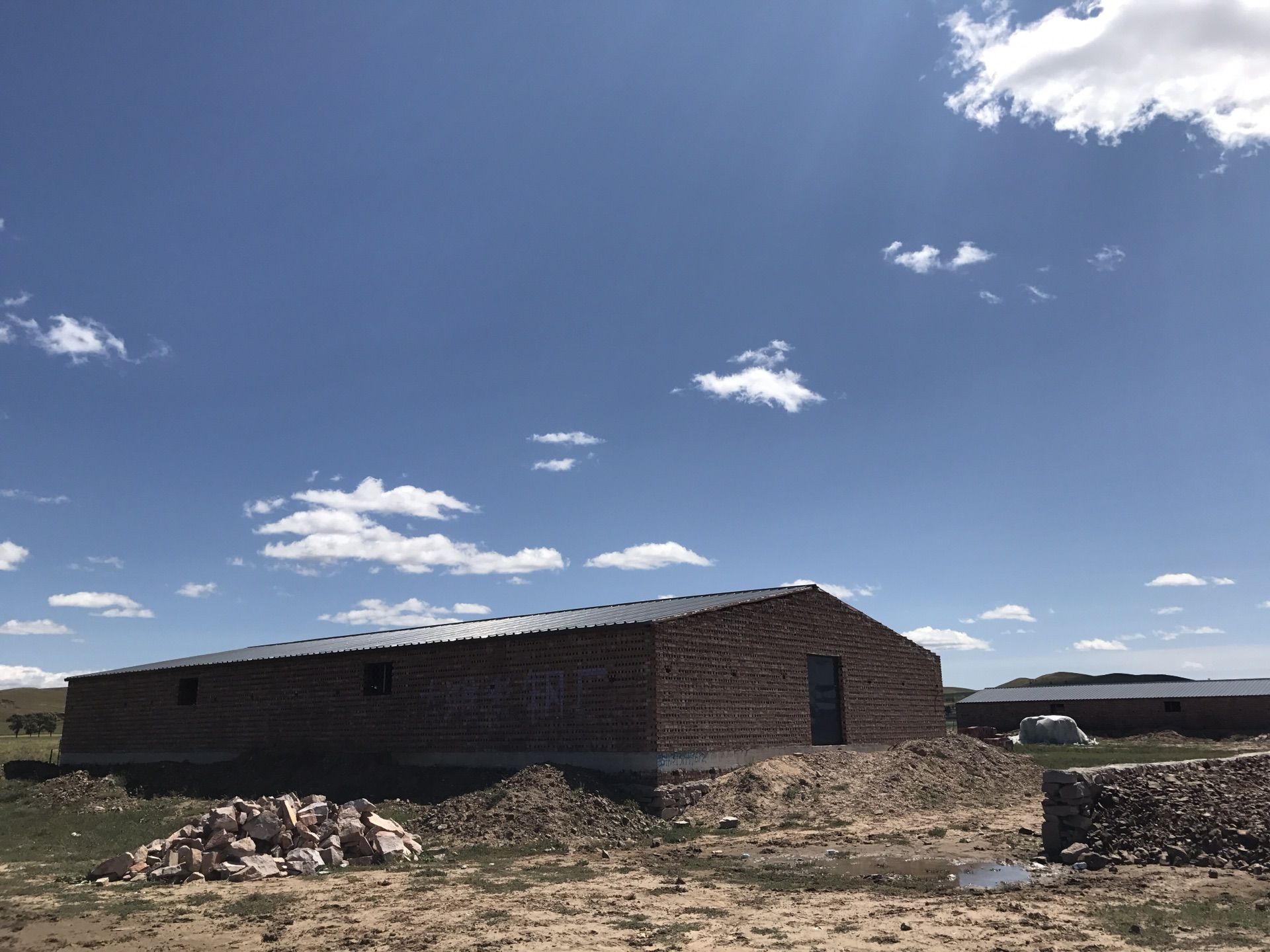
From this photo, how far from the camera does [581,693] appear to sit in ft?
77.6

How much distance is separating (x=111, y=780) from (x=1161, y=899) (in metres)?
29.3

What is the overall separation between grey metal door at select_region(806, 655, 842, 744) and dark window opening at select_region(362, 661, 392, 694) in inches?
526

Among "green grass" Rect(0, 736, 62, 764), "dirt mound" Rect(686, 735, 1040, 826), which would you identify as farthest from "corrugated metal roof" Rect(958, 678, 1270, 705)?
"green grass" Rect(0, 736, 62, 764)

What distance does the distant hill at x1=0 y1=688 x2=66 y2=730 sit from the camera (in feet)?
393

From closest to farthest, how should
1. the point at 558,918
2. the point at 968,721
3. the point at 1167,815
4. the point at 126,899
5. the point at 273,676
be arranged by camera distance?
the point at 558,918, the point at 126,899, the point at 1167,815, the point at 273,676, the point at 968,721

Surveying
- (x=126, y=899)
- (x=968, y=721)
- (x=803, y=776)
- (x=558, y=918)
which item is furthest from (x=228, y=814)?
(x=968, y=721)

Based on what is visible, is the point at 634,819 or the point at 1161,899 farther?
the point at 634,819

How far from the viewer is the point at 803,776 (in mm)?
23688

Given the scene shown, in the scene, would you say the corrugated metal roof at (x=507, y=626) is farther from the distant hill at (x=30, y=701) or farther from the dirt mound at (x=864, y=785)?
the distant hill at (x=30, y=701)

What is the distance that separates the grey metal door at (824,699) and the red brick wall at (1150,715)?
4014cm

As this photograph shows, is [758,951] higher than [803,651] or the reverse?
the reverse

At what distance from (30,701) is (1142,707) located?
489 feet

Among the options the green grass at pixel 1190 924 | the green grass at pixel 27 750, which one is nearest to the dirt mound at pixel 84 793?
the green grass at pixel 27 750

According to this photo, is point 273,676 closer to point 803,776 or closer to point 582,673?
point 582,673
